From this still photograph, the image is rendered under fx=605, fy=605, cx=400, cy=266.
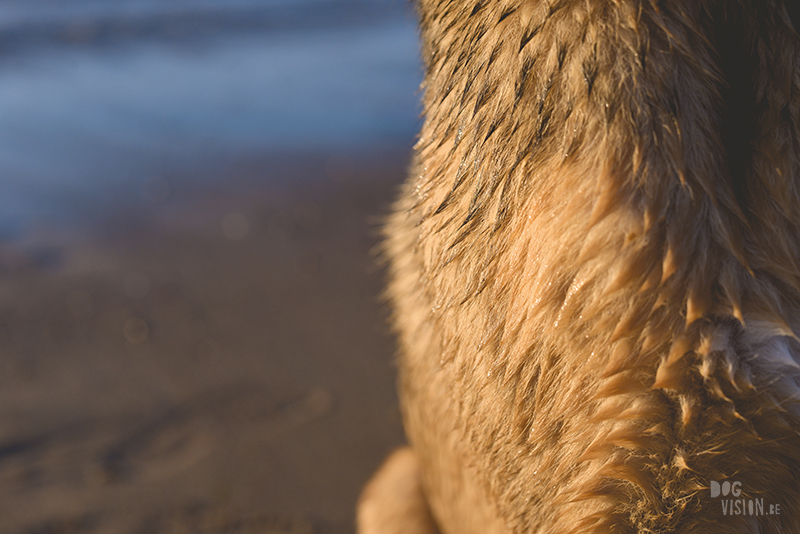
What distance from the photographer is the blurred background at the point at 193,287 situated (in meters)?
2.39

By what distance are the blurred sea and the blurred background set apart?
0.09ft

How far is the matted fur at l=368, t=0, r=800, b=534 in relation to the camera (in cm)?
73

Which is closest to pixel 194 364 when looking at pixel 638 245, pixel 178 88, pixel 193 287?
pixel 193 287

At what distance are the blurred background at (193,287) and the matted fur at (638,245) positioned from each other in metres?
0.42

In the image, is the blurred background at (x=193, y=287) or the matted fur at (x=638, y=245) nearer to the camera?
the matted fur at (x=638, y=245)

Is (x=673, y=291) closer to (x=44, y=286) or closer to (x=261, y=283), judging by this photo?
(x=261, y=283)

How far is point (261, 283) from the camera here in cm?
349

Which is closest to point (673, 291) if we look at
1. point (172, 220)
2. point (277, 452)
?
point (277, 452)

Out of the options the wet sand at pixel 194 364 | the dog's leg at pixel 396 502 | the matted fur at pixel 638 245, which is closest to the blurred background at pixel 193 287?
the wet sand at pixel 194 364

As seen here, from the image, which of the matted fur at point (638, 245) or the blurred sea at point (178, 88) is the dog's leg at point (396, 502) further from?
the blurred sea at point (178, 88)

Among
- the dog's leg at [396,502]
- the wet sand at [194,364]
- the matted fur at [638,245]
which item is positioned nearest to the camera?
the matted fur at [638,245]

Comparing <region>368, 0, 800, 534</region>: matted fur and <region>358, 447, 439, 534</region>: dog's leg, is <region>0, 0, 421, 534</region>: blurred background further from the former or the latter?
<region>358, 447, 439, 534</region>: dog's leg

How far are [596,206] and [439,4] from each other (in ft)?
1.49

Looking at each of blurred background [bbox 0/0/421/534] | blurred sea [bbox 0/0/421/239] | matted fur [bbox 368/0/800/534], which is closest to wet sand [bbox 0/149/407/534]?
blurred background [bbox 0/0/421/534]
